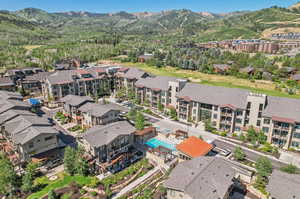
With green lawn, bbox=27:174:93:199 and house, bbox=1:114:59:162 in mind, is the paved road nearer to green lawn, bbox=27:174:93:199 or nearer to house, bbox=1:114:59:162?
green lawn, bbox=27:174:93:199

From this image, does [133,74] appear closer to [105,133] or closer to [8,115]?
[105,133]

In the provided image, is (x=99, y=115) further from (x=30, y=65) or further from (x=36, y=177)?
(x=30, y=65)

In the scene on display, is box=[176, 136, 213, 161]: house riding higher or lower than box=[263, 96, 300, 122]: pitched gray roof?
lower

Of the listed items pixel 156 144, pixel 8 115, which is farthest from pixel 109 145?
pixel 8 115

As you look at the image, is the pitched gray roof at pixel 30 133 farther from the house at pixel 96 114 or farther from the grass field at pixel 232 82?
the grass field at pixel 232 82

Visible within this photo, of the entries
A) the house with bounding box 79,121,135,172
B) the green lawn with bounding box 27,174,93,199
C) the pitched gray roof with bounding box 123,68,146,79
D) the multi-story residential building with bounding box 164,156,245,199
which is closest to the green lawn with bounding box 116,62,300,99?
the pitched gray roof with bounding box 123,68,146,79

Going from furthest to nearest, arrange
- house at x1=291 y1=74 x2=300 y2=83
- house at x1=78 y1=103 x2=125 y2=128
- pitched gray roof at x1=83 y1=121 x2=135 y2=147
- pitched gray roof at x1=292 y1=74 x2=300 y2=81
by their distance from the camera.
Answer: pitched gray roof at x1=292 y1=74 x2=300 y2=81 < house at x1=291 y1=74 x2=300 y2=83 < house at x1=78 y1=103 x2=125 y2=128 < pitched gray roof at x1=83 y1=121 x2=135 y2=147
